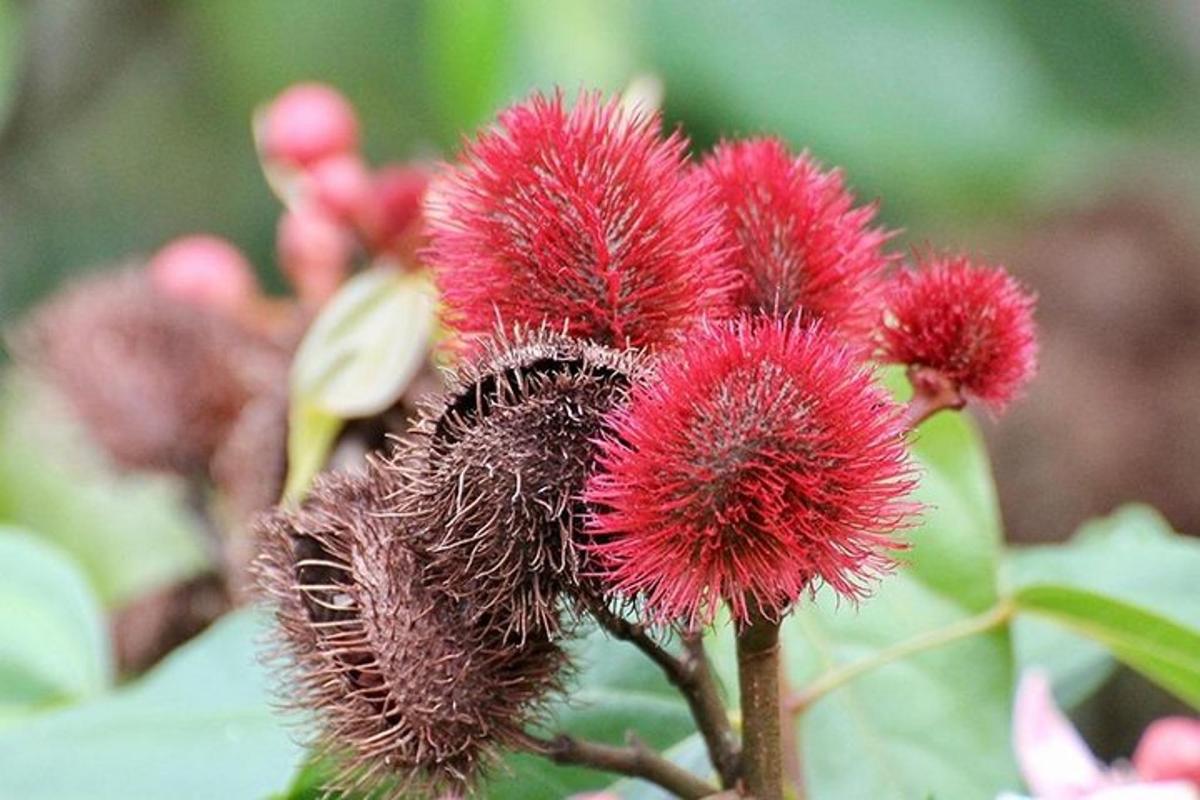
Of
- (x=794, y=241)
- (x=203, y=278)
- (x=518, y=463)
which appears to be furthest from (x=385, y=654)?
(x=203, y=278)

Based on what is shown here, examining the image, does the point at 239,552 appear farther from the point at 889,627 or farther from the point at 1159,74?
the point at 1159,74

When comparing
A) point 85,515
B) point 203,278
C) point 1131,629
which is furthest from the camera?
point 85,515

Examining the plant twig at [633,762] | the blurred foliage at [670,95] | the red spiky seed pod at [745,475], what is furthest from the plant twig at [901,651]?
the blurred foliage at [670,95]

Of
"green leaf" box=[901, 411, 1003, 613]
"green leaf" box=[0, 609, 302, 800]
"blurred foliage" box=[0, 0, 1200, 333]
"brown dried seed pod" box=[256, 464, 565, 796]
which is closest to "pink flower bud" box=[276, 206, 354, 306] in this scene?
"green leaf" box=[0, 609, 302, 800]

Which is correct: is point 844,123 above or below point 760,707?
above

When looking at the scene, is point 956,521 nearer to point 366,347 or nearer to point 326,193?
point 366,347

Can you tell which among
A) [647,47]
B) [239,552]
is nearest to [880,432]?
[239,552]

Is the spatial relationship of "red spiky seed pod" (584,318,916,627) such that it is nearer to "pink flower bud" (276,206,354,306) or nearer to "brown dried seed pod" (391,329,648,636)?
"brown dried seed pod" (391,329,648,636)
